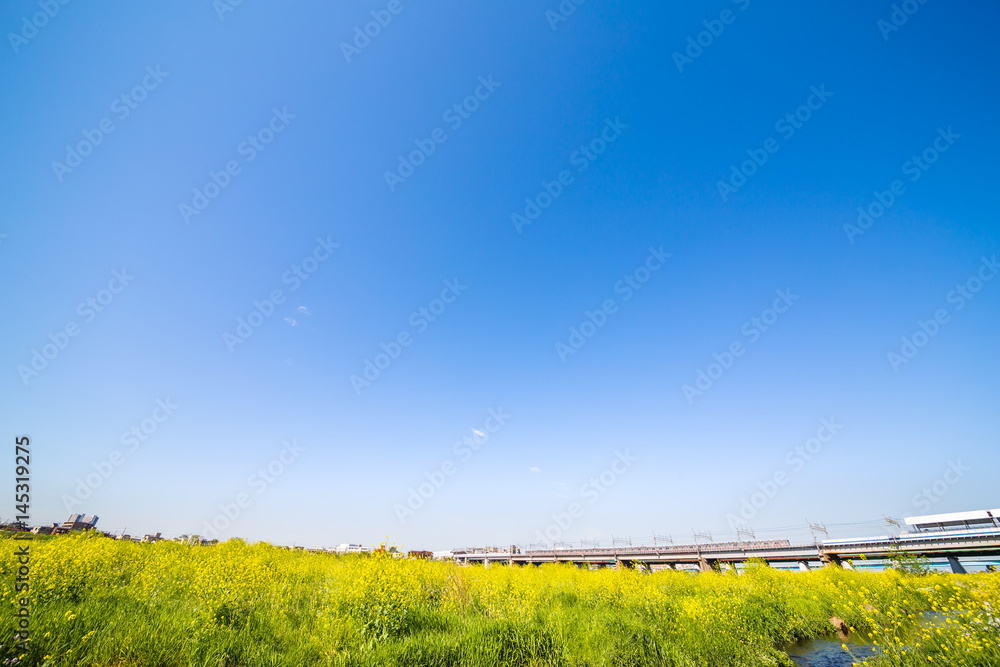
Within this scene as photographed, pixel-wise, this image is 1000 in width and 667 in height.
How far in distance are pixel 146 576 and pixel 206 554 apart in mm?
4969

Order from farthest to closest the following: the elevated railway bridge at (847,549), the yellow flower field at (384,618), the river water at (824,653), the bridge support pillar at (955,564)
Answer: the bridge support pillar at (955,564) → the elevated railway bridge at (847,549) → the river water at (824,653) → the yellow flower field at (384,618)

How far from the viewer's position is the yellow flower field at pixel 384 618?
645cm

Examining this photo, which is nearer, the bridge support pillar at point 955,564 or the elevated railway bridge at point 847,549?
the elevated railway bridge at point 847,549

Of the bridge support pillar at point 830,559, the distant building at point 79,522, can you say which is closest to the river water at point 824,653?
the bridge support pillar at point 830,559

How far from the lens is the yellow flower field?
645 centimetres

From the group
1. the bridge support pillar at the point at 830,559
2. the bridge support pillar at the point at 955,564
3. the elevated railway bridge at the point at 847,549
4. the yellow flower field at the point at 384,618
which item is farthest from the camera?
the bridge support pillar at the point at 830,559

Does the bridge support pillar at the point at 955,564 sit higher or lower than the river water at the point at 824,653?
higher

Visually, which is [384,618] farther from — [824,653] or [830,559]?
[830,559]

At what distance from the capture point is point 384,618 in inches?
337

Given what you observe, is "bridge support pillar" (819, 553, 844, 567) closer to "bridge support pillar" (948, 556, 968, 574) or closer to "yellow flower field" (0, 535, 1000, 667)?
"bridge support pillar" (948, 556, 968, 574)

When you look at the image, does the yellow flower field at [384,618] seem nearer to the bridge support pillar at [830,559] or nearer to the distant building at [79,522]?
the bridge support pillar at [830,559]

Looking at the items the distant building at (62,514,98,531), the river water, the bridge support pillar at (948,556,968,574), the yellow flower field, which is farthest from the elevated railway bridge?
the distant building at (62,514,98,531)

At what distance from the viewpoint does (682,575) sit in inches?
876

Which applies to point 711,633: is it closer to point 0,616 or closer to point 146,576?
point 0,616
